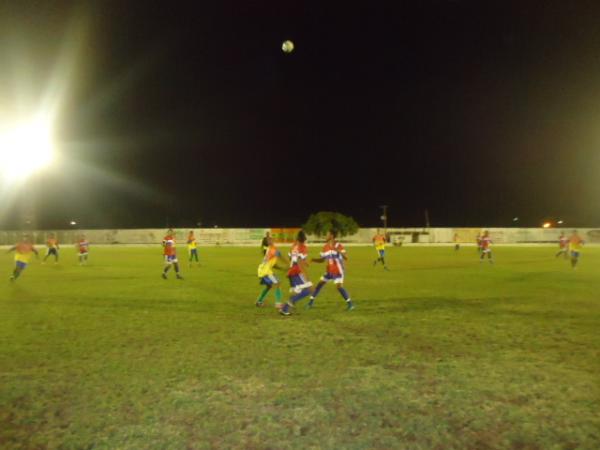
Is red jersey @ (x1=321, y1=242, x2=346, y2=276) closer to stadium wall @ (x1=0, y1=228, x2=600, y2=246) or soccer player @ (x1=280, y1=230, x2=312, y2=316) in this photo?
soccer player @ (x1=280, y1=230, x2=312, y2=316)

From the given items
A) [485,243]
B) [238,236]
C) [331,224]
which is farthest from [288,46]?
[331,224]

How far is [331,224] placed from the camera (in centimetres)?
7806

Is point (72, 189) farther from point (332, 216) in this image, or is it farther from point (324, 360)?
point (324, 360)

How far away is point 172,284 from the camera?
739 inches

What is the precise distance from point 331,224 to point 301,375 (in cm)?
7146

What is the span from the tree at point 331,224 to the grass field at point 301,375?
207ft

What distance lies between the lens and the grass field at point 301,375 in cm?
489

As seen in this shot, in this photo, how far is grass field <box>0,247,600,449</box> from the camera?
4.89 meters

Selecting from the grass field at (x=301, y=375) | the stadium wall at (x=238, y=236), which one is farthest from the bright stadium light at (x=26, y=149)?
the grass field at (x=301, y=375)

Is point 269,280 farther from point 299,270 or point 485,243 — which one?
point 485,243

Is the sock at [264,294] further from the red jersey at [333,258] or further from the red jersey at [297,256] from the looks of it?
the red jersey at [333,258]

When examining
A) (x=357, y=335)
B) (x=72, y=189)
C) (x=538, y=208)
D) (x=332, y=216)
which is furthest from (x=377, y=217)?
(x=357, y=335)

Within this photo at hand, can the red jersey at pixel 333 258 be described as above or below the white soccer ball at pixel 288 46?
below

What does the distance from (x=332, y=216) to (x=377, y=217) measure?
83.0ft
